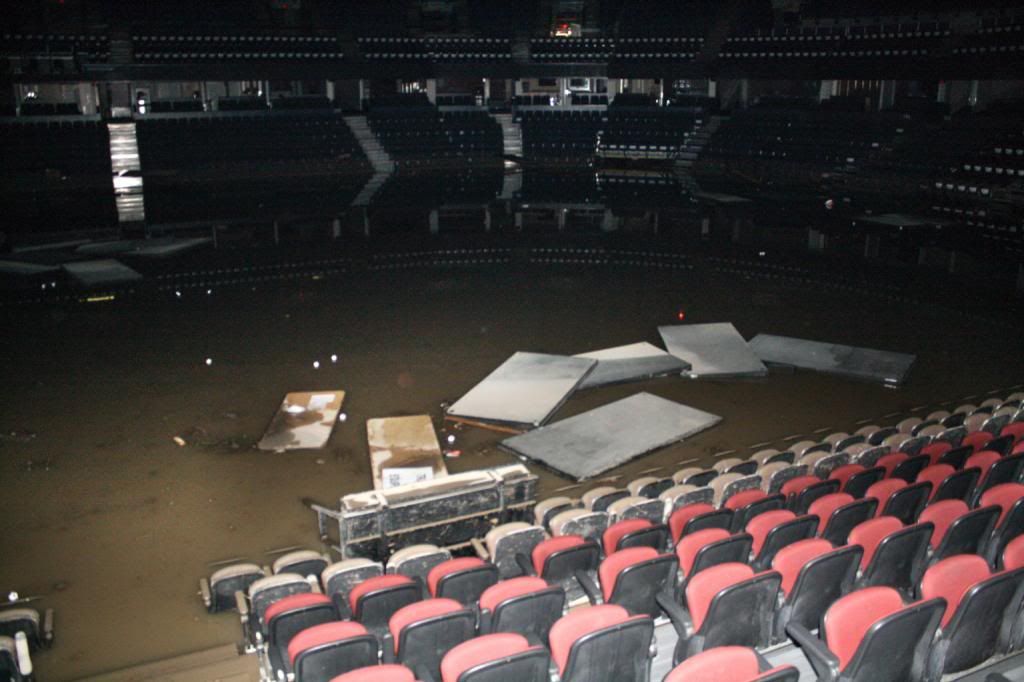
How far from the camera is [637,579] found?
184 inches

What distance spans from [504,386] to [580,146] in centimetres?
2355

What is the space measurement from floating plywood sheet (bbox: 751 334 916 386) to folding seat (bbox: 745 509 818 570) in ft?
19.5

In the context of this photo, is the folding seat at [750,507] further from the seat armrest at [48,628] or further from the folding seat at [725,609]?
the seat armrest at [48,628]

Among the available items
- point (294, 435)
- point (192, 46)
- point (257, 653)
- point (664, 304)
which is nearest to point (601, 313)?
point (664, 304)

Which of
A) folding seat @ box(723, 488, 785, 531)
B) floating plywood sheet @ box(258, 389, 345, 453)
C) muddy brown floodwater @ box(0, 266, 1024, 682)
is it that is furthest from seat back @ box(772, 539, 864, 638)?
floating plywood sheet @ box(258, 389, 345, 453)

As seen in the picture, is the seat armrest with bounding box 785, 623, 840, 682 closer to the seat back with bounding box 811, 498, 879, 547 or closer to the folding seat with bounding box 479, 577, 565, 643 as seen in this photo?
the folding seat with bounding box 479, 577, 565, 643

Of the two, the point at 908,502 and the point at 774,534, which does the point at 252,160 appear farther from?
the point at 774,534

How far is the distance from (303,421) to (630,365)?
4.11 meters

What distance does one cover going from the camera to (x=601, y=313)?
1378 cm

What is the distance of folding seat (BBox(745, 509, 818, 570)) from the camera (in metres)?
5.15

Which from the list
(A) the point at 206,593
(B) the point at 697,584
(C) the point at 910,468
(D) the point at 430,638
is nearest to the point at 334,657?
(D) the point at 430,638

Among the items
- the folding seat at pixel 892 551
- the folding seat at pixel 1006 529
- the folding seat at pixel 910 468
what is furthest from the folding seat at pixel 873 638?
the folding seat at pixel 910 468

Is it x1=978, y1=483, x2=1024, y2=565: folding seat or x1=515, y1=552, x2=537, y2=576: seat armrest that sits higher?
x1=978, y1=483, x2=1024, y2=565: folding seat

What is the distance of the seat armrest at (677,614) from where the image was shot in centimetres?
432
